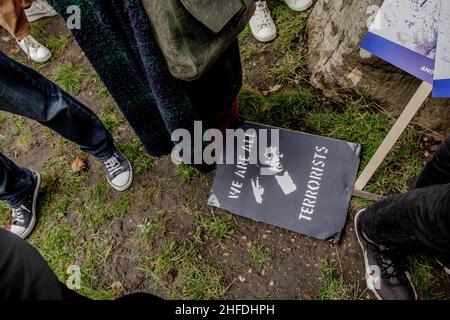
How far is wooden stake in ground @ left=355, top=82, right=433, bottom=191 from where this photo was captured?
1.61 meters

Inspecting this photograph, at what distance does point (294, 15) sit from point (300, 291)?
Result: 1.95 metres

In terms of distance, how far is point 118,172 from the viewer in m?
2.45

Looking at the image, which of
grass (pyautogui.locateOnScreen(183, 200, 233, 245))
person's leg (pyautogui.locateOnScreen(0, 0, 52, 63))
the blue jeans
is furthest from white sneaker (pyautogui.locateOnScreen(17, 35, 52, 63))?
grass (pyautogui.locateOnScreen(183, 200, 233, 245))

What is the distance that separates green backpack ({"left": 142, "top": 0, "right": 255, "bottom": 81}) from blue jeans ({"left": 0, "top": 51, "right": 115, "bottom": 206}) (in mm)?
822

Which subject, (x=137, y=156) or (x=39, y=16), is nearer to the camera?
(x=137, y=156)

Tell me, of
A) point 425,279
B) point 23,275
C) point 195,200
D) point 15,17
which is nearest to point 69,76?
point 15,17

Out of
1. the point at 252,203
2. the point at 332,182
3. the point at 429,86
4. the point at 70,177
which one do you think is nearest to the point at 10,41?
the point at 70,177

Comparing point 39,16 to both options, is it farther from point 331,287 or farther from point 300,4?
point 331,287

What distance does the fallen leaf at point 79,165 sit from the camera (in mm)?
2611

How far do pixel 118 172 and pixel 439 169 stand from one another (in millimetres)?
1795

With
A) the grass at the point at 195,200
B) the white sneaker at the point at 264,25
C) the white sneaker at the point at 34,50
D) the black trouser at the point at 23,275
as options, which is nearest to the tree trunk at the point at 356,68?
the grass at the point at 195,200

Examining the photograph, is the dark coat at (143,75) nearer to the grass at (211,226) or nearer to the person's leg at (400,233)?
the grass at (211,226)
